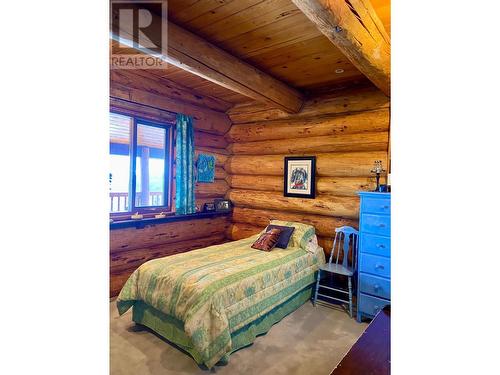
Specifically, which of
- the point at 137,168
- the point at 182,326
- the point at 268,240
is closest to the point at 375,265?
the point at 268,240

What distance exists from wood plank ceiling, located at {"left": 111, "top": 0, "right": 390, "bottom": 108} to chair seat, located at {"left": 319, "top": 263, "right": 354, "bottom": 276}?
2.29m

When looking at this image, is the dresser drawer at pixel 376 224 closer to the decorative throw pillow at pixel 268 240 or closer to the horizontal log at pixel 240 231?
the decorative throw pillow at pixel 268 240

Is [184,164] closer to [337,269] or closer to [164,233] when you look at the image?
[164,233]

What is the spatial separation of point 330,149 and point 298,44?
1.61m

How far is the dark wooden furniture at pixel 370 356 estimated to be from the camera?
3.97 feet

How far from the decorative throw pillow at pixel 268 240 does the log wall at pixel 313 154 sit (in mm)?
655

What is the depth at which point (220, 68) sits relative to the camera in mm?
2682

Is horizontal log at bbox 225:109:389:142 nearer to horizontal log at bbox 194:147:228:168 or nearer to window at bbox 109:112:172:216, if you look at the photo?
horizontal log at bbox 194:147:228:168

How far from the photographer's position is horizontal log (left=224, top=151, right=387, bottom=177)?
3496mm

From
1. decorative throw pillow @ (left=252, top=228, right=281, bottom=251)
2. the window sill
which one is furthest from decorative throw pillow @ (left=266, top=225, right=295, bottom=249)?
the window sill
